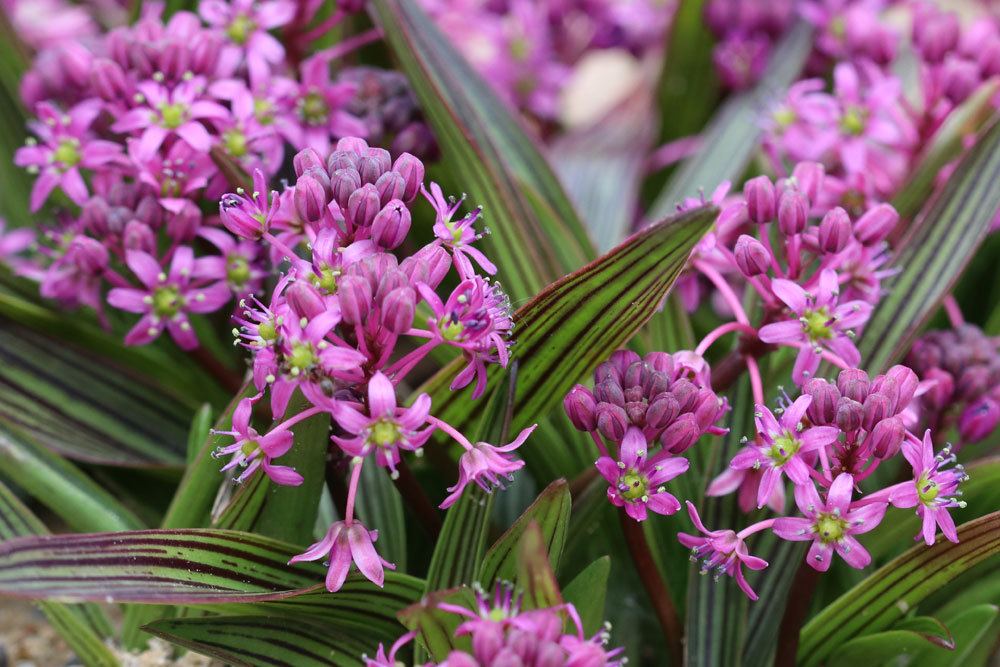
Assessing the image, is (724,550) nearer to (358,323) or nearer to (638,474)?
(638,474)

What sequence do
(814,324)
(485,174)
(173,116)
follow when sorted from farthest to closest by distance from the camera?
(485,174)
(173,116)
(814,324)

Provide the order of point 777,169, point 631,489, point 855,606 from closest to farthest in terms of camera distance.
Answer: point 631,489 → point 855,606 → point 777,169

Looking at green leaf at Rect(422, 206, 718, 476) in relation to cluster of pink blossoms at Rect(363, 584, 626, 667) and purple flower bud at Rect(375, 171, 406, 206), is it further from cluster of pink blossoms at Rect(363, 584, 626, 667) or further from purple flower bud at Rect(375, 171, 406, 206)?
cluster of pink blossoms at Rect(363, 584, 626, 667)

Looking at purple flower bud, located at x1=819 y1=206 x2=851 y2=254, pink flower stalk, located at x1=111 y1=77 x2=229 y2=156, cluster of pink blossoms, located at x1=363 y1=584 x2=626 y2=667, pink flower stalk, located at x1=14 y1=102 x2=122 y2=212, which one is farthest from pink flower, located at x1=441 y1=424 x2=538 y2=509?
pink flower stalk, located at x1=14 y1=102 x2=122 y2=212

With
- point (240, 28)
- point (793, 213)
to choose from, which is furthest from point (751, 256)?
point (240, 28)

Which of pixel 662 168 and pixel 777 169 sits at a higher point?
pixel 662 168

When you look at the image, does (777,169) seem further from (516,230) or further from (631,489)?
(631,489)

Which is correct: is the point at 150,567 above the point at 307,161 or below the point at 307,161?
below

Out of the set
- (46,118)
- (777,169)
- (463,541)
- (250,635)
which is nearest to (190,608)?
(250,635)
